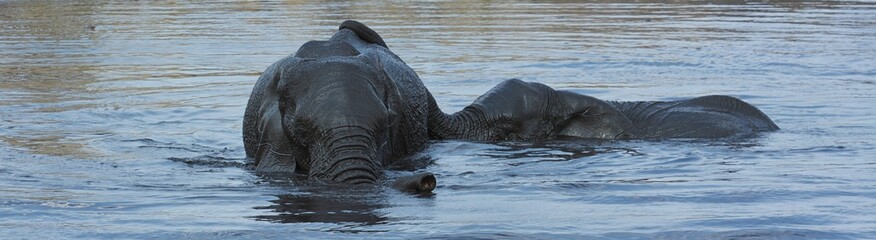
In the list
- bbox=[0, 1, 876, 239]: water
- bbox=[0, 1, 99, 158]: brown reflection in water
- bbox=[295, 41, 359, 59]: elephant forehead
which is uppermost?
bbox=[295, 41, 359, 59]: elephant forehead

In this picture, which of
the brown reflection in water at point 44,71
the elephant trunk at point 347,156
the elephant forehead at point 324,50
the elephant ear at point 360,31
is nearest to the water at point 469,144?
the brown reflection in water at point 44,71

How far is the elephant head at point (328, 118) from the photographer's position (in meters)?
9.15

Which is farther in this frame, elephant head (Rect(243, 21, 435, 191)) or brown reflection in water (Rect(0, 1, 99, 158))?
brown reflection in water (Rect(0, 1, 99, 158))

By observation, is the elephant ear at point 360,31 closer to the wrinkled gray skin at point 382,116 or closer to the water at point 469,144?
the wrinkled gray skin at point 382,116

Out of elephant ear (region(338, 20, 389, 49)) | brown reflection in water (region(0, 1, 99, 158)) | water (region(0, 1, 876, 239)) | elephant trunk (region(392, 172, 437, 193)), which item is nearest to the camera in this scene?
water (region(0, 1, 876, 239))

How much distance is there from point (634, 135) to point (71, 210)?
5.30 metres

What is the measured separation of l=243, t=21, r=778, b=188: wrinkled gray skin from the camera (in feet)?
30.4

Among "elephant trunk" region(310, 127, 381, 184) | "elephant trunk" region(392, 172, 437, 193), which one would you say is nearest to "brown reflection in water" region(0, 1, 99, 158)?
"elephant trunk" region(310, 127, 381, 184)

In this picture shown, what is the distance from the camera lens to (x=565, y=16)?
28.5m

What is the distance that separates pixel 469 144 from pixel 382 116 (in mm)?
2364

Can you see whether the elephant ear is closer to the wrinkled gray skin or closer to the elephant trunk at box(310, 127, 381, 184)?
the wrinkled gray skin

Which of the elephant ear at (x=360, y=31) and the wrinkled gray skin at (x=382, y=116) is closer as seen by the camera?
the wrinkled gray skin at (x=382, y=116)

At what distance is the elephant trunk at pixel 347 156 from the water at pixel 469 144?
0.54 feet

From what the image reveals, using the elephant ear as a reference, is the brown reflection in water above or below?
below
